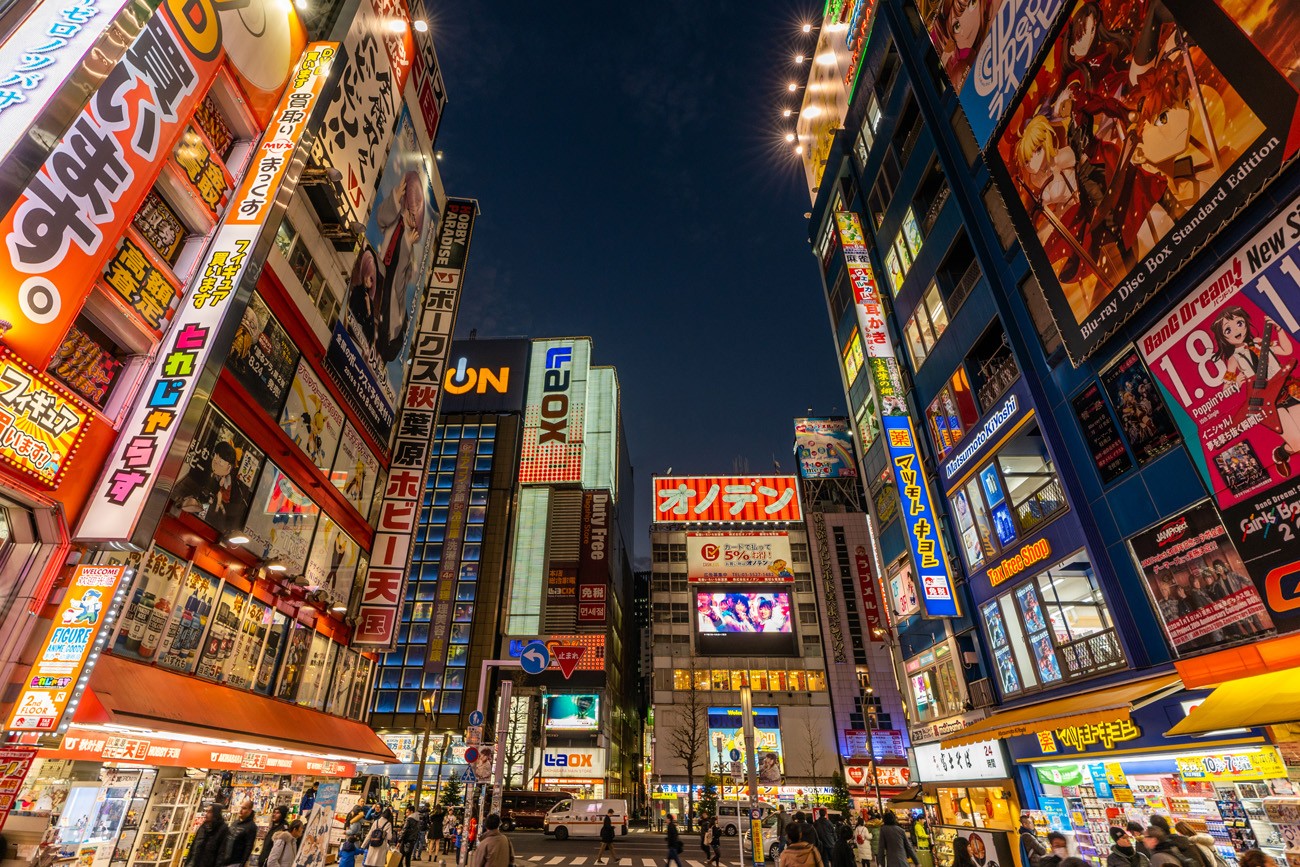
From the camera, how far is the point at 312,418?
687 inches

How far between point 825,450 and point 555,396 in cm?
3535

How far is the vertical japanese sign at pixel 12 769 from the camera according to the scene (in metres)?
7.00

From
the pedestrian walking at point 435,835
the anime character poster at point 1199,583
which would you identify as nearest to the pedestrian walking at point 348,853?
the pedestrian walking at point 435,835

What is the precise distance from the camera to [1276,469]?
9.91 metres

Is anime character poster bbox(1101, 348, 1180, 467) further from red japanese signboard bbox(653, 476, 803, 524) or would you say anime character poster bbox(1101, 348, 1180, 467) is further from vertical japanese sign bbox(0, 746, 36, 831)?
red japanese signboard bbox(653, 476, 803, 524)

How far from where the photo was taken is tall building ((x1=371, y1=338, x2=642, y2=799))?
6119cm

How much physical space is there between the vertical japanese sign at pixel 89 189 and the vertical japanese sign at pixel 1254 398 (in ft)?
60.3

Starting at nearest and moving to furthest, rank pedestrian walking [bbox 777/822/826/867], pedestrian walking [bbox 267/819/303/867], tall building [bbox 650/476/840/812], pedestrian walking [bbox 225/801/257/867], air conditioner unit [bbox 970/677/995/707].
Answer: pedestrian walking [bbox 777/822/826/867] < pedestrian walking [bbox 225/801/257/867] < pedestrian walking [bbox 267/819/303/867] < air conditioner unit [bbox 970/677/995/707] < tall building [bbox 650/476/840/812]

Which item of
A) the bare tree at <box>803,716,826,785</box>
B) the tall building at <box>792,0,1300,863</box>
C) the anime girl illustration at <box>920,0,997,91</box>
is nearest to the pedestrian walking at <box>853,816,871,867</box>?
the tall building at <box>792,0,1300,863</box>

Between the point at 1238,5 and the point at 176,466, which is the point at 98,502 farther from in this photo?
the point at 1238,5

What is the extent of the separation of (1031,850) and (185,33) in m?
22.6

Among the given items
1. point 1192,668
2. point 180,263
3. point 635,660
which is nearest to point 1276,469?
point 1192,668

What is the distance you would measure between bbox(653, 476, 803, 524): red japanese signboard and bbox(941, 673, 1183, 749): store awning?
51.1 metres

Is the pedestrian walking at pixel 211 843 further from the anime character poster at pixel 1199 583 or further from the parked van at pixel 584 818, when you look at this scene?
the parked van at pixel 584 818
